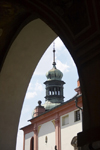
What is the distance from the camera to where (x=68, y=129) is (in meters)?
31.6

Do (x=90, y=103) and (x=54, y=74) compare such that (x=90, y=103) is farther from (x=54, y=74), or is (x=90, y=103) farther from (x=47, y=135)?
(x=54, y=74)

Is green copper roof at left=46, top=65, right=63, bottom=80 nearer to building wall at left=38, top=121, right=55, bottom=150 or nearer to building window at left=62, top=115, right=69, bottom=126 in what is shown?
building wall at left=38, top=121, right=55, bottom=150

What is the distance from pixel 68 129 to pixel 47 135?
396cm

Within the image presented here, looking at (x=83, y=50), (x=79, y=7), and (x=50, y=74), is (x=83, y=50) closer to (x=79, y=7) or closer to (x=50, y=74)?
(x=79, y=7)

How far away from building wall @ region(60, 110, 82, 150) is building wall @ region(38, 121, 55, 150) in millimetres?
1762

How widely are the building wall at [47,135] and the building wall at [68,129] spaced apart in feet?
5.78

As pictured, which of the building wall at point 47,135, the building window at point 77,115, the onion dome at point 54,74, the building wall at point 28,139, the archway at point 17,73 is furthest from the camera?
the onion dome at point 54,74

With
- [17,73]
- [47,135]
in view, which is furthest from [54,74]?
[17,73]

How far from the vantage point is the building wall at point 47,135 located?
3416 cm

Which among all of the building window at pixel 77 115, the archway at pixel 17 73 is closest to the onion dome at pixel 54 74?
the building window at pixel 77 115

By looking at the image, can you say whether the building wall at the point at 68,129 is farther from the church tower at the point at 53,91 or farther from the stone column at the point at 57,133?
the church tower at the point at 53,91

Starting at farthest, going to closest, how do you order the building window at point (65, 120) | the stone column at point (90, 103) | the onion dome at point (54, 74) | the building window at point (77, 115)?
the onion dome at point (54, 74)
the building window at point (65, 120)
the building window at point (77, 115)
the stone column at point (90, 103)

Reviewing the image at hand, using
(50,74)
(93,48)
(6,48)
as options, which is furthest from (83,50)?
(50,74)

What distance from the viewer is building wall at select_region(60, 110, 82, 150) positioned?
30406 mm
